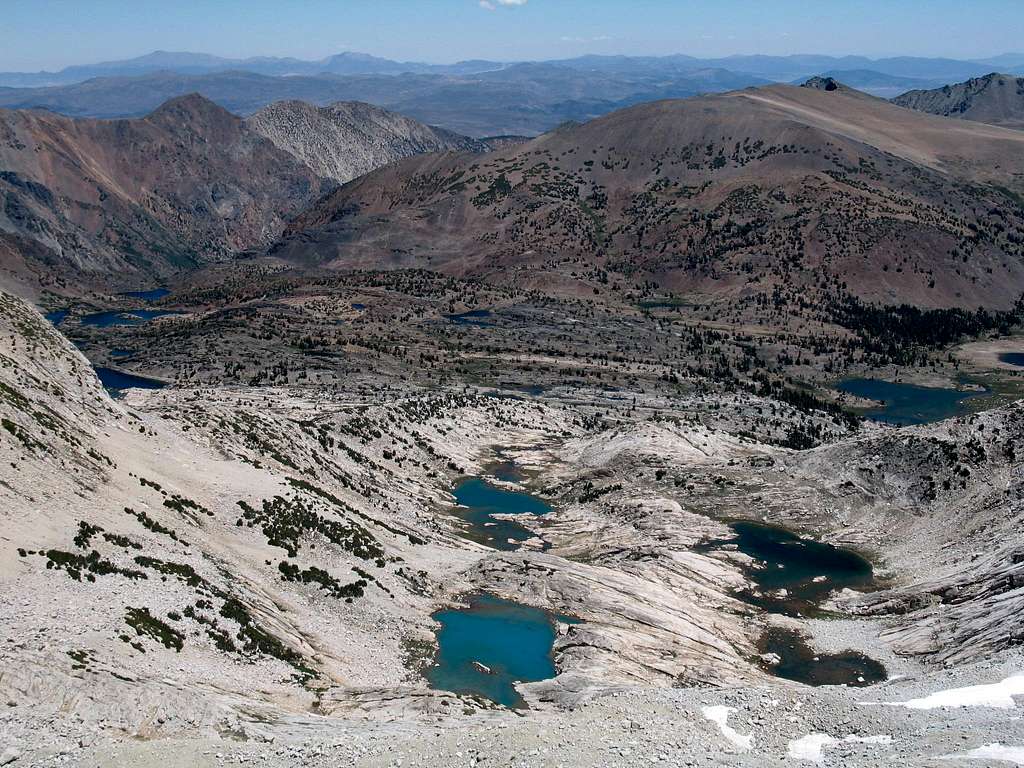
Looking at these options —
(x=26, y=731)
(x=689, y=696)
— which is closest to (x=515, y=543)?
(x=689, y=696)

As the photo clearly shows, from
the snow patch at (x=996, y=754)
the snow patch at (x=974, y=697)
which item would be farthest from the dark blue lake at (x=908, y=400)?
the snow patch at (x=996, y=754)

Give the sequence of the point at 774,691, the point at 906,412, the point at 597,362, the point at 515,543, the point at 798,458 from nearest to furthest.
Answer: the point at 774,691 < the point at 515,543 < the point at 798,458 < the point at 906,412 < the point at 597,362

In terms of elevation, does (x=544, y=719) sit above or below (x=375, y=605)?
above

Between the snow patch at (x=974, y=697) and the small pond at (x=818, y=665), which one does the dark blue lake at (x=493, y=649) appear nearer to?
the small pond at (x=818, y=665)

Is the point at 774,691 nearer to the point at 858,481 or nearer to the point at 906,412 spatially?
the point at 858,481

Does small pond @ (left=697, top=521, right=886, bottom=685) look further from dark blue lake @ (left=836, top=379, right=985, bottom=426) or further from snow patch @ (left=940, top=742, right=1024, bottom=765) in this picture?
dark blue lake @ (left=836, top=379, right=985, bottom=426)

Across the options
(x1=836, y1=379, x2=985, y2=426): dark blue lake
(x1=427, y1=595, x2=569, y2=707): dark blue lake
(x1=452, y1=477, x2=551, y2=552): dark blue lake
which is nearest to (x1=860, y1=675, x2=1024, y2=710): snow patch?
(x1=427, y1=595, x2=569, y2=707): dark blue lake
